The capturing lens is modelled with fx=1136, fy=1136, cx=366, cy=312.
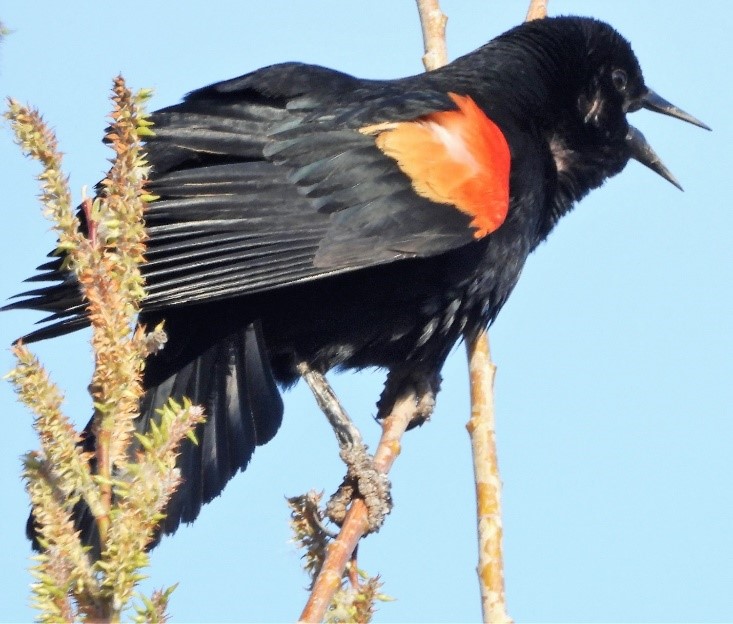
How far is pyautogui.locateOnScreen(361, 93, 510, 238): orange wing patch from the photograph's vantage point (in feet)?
13.8

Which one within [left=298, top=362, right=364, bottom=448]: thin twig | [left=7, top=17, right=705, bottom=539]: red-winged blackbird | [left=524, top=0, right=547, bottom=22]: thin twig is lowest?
[left=298, top=362, right=364, bottom=448]: thin twig

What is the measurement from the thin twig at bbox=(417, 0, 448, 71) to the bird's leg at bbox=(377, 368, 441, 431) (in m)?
1.50

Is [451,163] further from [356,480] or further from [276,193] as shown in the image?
[356,480]

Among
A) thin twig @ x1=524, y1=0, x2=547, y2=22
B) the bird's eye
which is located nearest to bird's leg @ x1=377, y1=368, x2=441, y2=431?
the bird's eye

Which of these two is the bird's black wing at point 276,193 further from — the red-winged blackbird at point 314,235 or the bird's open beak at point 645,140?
the bird's open beak at point 645,140

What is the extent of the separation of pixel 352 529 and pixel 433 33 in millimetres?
2543

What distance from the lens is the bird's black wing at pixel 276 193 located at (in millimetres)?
3752

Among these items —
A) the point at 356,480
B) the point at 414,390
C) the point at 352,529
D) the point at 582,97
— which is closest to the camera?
the point at 352,529

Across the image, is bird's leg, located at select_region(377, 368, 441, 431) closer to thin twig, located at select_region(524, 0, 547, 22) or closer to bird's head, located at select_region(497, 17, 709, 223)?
bird's head, located at select_region(497, 17, 709, 223)

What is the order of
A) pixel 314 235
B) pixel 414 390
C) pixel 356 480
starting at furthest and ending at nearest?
pixel 414 390 → pixel 314 235 → pixel 356 480

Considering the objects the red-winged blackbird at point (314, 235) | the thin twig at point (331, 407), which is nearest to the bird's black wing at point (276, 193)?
the red-winged blackbird at point (314, 235)

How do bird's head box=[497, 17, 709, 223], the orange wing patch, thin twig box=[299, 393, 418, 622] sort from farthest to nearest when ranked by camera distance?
bird's head box=[497, 17, 709, 223] → the orange wing patch → thin twig box=[299, 393, 418, 622]

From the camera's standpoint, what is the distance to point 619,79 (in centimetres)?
532

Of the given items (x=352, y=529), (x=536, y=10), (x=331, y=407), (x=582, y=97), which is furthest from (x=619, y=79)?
(x=352, y=529)
